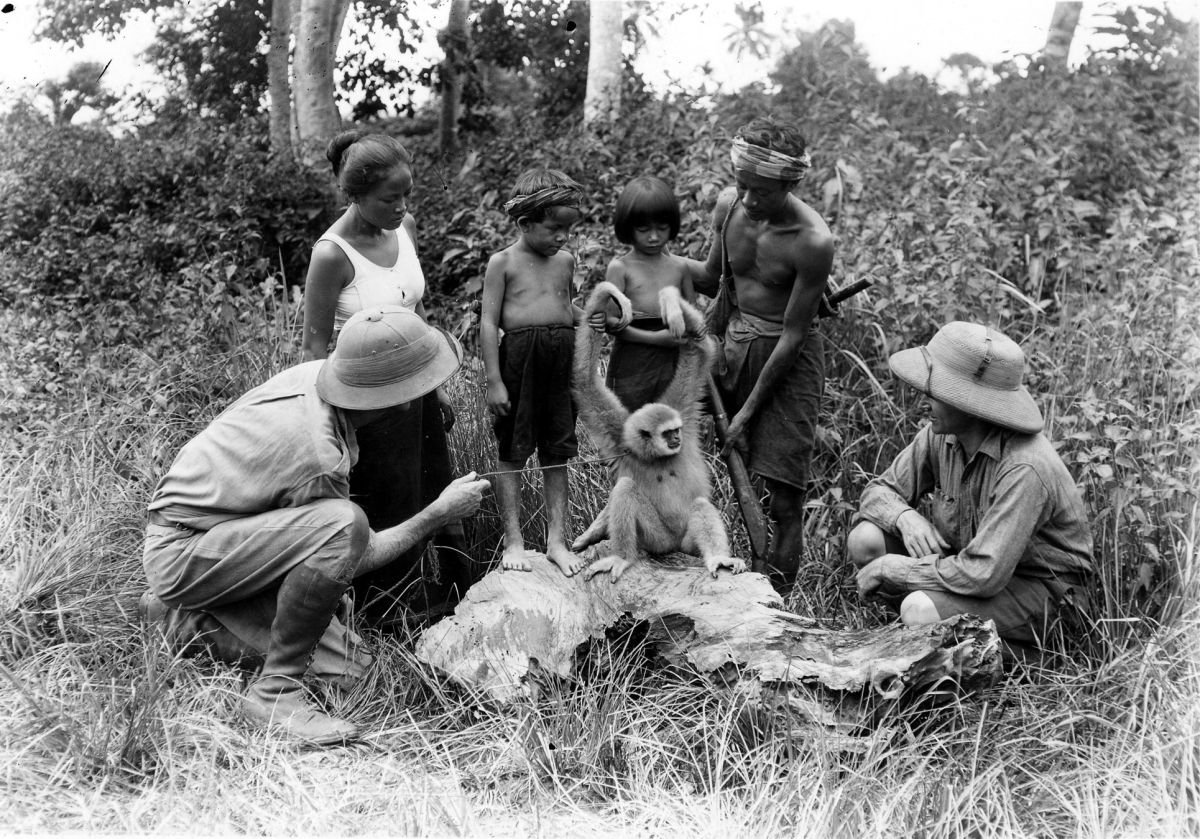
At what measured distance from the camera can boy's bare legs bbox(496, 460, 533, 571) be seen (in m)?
4.85

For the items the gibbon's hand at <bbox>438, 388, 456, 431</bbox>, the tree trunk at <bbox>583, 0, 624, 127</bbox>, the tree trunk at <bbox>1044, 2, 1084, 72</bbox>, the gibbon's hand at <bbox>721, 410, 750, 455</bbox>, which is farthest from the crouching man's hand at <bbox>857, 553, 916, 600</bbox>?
→ the tree trunk at <bbox>1044, 2, 1084, 72</bbox>

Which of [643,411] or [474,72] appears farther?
[474,72]

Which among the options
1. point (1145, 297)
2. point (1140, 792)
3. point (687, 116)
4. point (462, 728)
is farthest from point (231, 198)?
point (1140, 792)

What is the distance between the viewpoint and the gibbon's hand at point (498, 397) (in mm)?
4854

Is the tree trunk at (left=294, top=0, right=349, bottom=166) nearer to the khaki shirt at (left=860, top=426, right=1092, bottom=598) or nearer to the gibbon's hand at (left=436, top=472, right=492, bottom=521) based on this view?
the gibbon's hand at (left=436, top=472, right=492, bottom=521)

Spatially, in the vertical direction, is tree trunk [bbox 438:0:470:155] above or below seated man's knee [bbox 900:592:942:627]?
above

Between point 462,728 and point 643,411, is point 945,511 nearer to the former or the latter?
point 643,411

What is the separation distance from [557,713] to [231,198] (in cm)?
674

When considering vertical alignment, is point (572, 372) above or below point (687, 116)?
below

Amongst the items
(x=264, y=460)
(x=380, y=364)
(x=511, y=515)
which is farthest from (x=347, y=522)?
(x=511, y=515)

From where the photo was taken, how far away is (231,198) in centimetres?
912

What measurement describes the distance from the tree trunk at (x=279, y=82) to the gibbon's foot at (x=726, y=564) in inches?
290

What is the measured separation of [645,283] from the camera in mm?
4957

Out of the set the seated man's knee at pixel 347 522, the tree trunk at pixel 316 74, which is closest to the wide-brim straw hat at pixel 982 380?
the seated man's knee at pixel 347 522
